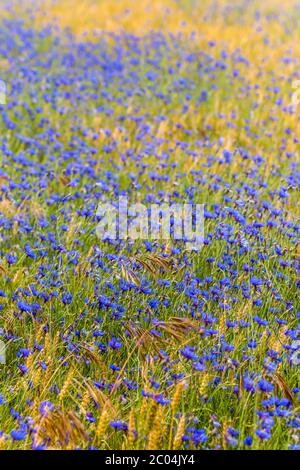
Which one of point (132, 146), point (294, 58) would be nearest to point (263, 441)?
point (132, 146)

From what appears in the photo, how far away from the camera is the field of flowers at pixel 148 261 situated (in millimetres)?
3273

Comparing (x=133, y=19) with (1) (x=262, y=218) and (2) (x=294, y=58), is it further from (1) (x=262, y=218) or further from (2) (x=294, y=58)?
(1) (x=262, y=218)

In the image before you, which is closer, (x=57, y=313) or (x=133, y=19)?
(x=57, y=313)

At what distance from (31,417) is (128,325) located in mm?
746

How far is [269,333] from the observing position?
384 centimetres

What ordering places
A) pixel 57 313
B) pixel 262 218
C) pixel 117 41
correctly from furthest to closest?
pixel 117 41 → pixel 262 218 → pixel 57 313

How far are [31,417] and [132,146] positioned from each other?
155 inches

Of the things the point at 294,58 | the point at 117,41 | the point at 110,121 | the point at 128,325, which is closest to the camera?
the point at 128,325

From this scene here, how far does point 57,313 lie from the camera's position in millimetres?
4047

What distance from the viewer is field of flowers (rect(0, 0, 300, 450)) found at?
3.27 meters

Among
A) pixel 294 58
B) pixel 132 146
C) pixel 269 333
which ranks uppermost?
pixel 294 58

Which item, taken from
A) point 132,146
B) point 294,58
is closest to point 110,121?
point 132,146

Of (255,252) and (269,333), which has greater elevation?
(255,252)

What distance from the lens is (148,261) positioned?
13.8 ft
